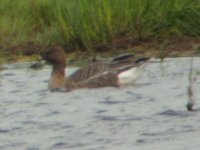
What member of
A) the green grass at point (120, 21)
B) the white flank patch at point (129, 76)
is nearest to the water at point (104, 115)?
the white flank patch at point (129, 76)

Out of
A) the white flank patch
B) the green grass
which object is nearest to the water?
the white flank patch

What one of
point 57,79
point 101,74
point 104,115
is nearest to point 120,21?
point 101,74

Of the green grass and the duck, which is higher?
the green grass

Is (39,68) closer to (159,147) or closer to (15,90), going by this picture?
(15,90)

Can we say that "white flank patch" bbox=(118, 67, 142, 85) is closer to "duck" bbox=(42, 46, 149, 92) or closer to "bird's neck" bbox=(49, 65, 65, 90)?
"duck" bbox=(42, 46, 149, 92)

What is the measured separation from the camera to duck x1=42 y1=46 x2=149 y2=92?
14547 mm

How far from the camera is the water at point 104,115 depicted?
1058cm

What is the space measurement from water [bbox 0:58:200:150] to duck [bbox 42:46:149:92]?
16cm

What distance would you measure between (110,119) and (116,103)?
110 centimetres

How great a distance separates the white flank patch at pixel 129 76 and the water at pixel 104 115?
0.37 ft

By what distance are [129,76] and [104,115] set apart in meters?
2.64

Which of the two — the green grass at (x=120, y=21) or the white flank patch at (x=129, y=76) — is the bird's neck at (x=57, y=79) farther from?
the green grass at (x=120, y=21)

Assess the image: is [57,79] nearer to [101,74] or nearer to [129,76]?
[101,74]

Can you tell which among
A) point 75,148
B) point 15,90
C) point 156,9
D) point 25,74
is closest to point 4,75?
point 25,74
